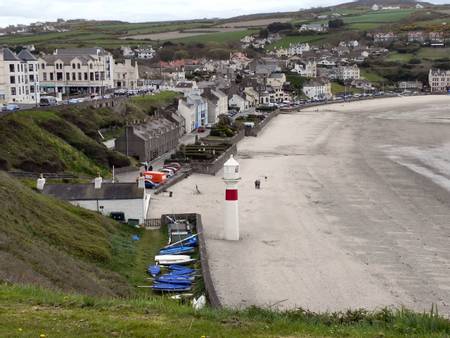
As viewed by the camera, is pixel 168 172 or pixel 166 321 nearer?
pixel 166 321

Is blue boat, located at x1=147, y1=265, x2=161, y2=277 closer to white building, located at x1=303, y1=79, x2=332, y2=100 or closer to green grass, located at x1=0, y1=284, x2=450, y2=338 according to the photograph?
green grass, located at x1=0, y1=284, x2=450, y2=338

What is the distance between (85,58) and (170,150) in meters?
20.4

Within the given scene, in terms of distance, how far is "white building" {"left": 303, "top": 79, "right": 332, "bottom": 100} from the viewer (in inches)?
3620

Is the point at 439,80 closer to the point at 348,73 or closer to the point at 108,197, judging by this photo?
the point at 348,73

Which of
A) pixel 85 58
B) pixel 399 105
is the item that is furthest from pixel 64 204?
pixel 399 105

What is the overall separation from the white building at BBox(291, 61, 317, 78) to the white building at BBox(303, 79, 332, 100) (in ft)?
40.8

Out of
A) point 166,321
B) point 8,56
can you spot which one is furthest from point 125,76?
point 166,321

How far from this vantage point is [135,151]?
116 ft

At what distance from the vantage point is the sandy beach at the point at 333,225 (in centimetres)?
1479

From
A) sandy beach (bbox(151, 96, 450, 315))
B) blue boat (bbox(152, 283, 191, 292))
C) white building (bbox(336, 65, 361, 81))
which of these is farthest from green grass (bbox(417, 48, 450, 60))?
blue boat (bbox(152, 283, 191, 292))

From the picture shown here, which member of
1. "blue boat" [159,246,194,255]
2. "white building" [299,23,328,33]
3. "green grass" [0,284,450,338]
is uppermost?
"white building" [299,23,328,33]

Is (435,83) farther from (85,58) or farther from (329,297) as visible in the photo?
(329,297)

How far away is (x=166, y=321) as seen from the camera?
8.00 metres

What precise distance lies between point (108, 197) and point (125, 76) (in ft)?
165
